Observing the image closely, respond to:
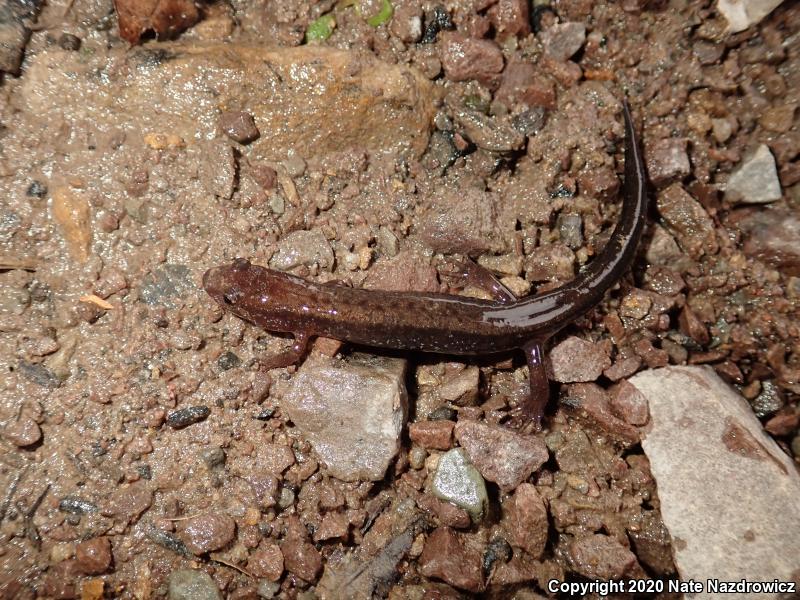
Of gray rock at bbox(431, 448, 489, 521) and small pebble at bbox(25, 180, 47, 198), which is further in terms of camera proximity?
small pebble at bbox(25, 180, 47, 198)

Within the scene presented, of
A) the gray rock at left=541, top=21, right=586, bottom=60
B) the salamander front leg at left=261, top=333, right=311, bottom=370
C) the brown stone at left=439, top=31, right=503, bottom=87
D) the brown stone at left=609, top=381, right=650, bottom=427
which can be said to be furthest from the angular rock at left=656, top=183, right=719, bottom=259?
the salamander front leg at left=261, top=333, right=311, bottom=370

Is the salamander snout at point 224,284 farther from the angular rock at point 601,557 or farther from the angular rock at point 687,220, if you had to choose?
the angular rock at point 687,220

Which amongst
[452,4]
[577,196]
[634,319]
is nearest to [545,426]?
[634,319]

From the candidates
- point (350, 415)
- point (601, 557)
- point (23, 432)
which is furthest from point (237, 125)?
point (601, 557)

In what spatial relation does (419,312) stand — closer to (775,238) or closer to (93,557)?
(93,557)

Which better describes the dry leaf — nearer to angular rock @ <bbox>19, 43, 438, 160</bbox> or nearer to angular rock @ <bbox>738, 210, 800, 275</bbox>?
angular rock @ <bbox>19, 43, 438, 160</bbox>

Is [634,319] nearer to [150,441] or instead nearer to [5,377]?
[150,441]

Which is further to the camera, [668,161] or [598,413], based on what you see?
[668,161]
